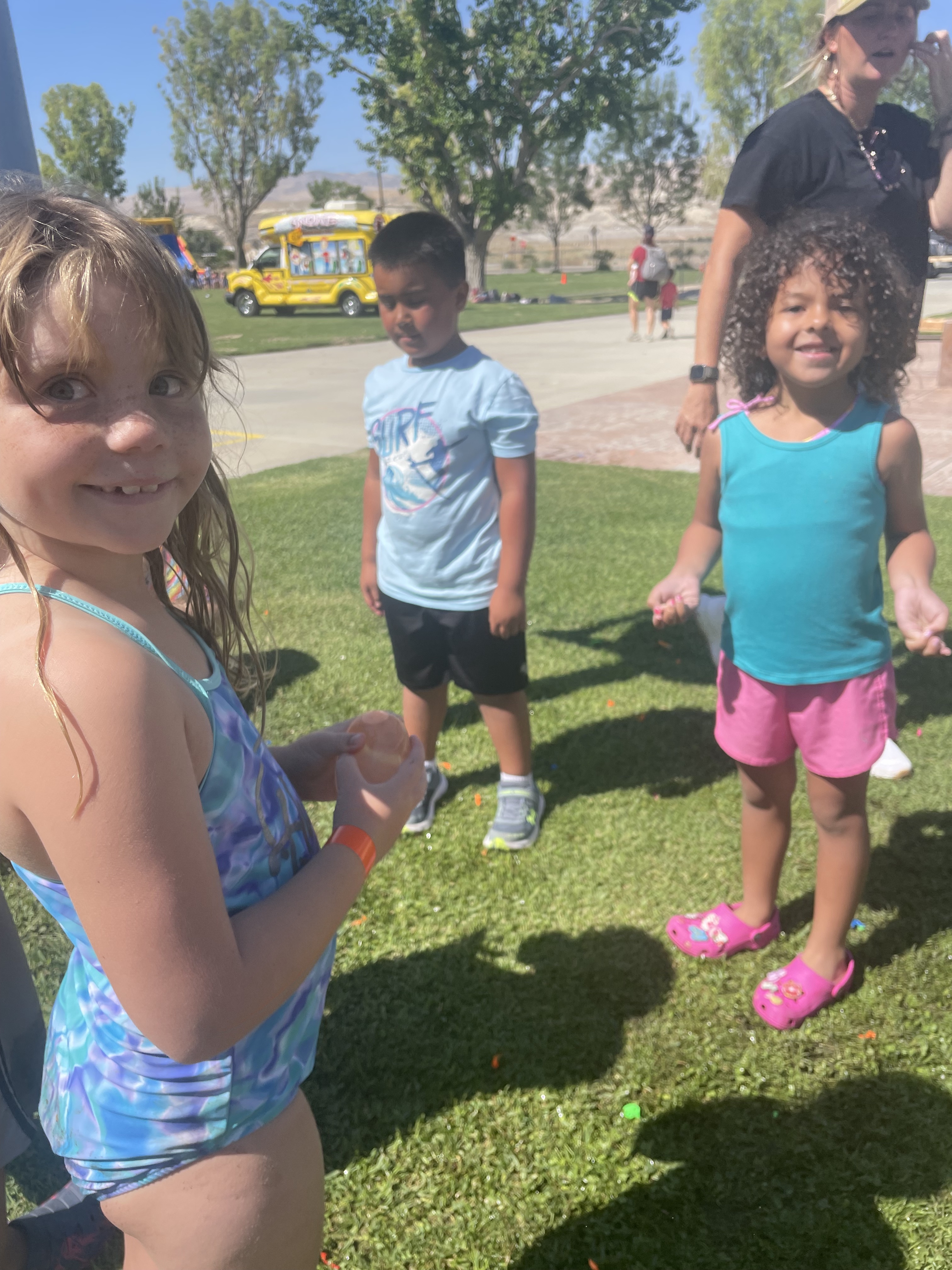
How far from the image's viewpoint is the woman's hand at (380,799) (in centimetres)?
109

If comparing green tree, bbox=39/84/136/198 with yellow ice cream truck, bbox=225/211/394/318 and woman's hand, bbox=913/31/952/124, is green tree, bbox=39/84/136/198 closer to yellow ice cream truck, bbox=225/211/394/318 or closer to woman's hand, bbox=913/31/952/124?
yellow ice cream truck, bbox=225/211/394/318

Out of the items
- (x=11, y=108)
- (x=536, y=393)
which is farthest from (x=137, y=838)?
(x=536, y=393)

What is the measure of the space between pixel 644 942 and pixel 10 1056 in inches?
62.0

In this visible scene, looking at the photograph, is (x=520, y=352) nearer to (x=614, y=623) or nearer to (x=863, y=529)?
(x=614, y=623)

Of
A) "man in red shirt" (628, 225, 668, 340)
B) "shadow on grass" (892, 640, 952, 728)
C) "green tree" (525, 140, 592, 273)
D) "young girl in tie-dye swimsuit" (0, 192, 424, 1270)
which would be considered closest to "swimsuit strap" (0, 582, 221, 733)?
"young girl in tie-dye swimsuit" (0, 192, 424, 1270)

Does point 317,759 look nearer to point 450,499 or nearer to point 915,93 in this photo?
point 450,499

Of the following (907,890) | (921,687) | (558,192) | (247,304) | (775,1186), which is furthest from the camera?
(558,192)

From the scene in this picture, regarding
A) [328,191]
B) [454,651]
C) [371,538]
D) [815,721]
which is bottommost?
[454,651]

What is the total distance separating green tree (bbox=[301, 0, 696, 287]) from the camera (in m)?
31.2

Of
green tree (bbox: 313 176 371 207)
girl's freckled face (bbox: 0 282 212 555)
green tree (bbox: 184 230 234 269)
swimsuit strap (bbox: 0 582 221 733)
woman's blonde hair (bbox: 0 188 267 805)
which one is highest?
green tree (bbox: 313 176 371 207)

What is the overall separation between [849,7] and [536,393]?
9.47 metres

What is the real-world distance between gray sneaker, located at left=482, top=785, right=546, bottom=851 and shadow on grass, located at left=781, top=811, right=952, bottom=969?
0.80 metres

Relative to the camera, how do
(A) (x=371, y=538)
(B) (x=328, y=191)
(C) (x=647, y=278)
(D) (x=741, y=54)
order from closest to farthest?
(A) (x=371, y=538) → (C) (x=647, y=278) → (D) (x=741, y=54) → (B) (x=328, y=191)

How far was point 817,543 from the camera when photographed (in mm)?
2057
